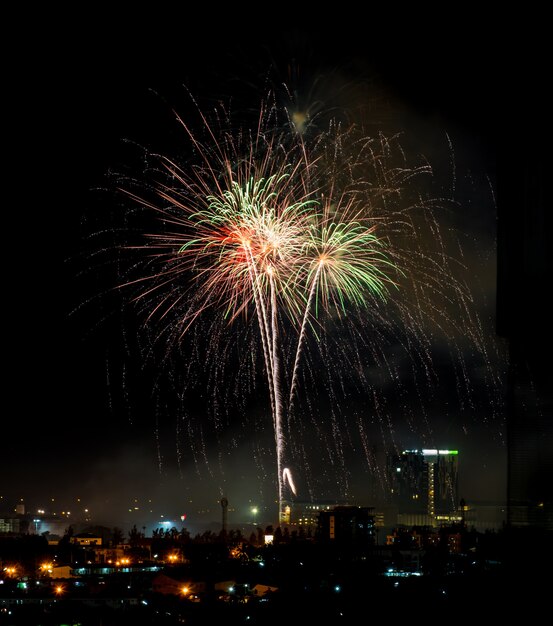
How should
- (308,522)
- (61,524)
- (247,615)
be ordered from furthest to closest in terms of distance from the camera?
(61,524) < (308,522) < (247,615)

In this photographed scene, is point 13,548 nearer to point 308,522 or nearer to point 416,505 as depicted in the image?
point 308,522

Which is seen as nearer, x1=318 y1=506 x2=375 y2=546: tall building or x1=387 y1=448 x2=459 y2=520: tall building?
x1=318 y1=506 x2=375 y2=546: tall building

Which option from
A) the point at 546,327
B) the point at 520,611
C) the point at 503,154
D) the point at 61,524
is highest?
the point at 503,154

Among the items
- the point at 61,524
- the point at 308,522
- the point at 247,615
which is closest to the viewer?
the point at 247,615

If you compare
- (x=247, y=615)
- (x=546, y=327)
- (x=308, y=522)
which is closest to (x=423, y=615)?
(x=247, y=615)

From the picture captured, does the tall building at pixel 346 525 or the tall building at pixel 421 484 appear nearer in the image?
the tall building at pixel 346 525

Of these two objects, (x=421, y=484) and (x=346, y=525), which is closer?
(x=346, y=525)

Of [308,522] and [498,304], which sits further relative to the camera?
[308,522]

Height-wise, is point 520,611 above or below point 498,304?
below
